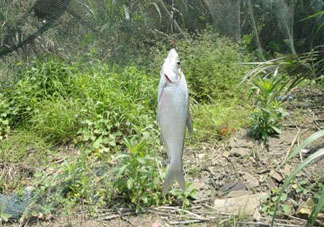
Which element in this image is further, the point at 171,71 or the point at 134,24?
the point at 134,24

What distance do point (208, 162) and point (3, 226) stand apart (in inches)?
67.6

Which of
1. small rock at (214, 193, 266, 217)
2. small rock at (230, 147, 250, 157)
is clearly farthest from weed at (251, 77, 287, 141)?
small rock at (214, 193, 266, 217)

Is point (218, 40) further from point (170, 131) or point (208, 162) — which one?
point (170, 131)

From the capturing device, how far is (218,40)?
552 cm

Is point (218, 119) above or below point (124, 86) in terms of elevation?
below

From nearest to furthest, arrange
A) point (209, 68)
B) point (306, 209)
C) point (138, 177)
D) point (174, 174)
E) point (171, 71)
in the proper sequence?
point (171, 71) < point (174, 174) < point (306, 209) < point (138, 177) < point (209, 68)

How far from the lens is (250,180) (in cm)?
378

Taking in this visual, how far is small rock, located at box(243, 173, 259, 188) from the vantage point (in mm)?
3725

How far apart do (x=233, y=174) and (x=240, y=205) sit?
471 millimetres

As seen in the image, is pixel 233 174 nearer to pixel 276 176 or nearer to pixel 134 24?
pixel 276 176

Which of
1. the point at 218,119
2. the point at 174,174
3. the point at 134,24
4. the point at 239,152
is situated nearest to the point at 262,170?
the point at 239,152

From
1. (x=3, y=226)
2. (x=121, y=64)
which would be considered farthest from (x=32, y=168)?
(x=121, y=64)

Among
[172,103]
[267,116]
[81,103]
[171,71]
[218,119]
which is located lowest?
[218,119]

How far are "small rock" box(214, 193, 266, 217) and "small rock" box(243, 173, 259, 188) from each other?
0.53 feet
